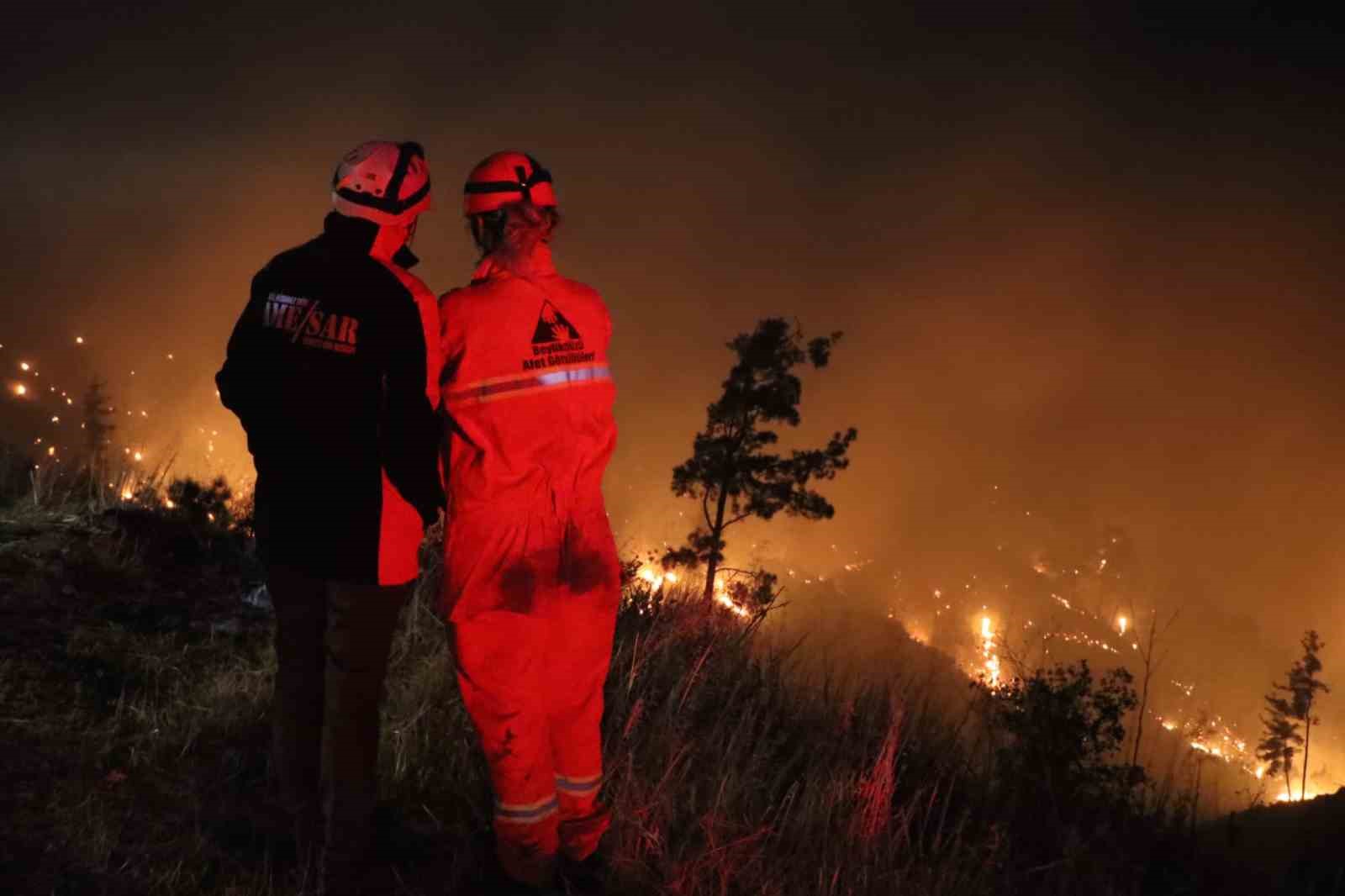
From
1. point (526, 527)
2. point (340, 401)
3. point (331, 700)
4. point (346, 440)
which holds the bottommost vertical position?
point (331, 700)

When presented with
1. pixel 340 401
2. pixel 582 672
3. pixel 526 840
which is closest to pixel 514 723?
pixel 582 672

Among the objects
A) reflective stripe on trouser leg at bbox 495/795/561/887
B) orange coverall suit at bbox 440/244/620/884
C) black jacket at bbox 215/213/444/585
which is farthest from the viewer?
reflective stripe on trouser leg at bbox 495/795/561/887

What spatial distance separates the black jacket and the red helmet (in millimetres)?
388

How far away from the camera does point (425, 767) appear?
3.60 metres

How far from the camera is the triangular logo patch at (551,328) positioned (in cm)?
282

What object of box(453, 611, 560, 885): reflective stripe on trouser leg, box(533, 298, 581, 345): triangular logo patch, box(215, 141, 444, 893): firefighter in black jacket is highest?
box(533, 298, 581, 345): triangular logo patch

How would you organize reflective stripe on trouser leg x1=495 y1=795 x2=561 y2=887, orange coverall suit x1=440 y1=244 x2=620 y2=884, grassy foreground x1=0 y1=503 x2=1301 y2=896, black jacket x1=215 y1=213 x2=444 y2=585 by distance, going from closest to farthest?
1. black jacket x1=215 y1=213 x2=444 y2=585
2. orange coverall suit x1=440 y1=244 x2=620 y2=884
3. reflective stripe on trouser leg x1=495 y1=795 x2=561 y2=887
4. grassy foreground x1=0 y1=503 x2=1301 y2=896

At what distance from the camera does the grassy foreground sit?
10.0 ft

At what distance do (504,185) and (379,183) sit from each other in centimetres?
44

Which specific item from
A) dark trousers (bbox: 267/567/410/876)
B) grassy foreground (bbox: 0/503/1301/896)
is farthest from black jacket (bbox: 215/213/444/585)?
grassy foreground (bbox: 0/503/1301/896)

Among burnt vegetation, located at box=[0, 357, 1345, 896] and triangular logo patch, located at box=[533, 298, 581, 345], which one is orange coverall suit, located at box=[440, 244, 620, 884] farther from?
burnt vegetation, located at box=[0, 357, 1345, 896]

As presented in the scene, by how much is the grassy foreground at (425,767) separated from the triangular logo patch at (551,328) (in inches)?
76.3

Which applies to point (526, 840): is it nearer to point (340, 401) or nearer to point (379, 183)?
point (340, 401)

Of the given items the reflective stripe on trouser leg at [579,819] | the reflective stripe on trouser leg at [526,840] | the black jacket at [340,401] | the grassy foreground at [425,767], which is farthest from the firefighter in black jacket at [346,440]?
the reflective stripe on trouser leg at [579,819]
